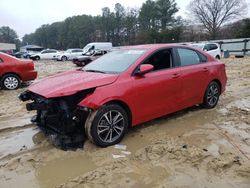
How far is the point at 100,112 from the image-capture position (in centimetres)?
423

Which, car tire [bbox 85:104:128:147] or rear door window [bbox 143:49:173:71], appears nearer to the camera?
car tire [bbox 85:104:128:147]

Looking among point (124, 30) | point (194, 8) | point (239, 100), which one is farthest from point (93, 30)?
point (239, 100)

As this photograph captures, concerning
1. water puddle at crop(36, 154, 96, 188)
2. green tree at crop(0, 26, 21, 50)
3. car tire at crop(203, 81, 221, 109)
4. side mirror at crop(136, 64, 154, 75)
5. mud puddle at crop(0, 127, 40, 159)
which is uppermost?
green tree at crop(0, 26, 21, 50)

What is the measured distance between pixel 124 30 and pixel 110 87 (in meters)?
73.0

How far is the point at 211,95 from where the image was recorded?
254 inches

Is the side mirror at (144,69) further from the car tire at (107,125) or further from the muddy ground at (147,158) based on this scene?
the muddy ground at (147,158)

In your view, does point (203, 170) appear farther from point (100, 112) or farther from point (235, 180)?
point (100, 112)

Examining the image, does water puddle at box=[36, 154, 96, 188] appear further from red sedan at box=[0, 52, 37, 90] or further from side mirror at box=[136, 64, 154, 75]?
red sedan at box=[0, 52, 37, 90]

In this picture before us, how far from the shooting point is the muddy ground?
3.45 m

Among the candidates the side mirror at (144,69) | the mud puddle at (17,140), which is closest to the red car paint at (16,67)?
the mud puddle at (17,140)

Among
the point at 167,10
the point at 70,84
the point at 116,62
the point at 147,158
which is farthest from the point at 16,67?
the point at 167,10

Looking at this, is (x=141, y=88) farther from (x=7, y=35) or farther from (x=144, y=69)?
(x=7, y=35)

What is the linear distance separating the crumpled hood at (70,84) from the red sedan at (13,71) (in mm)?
5642

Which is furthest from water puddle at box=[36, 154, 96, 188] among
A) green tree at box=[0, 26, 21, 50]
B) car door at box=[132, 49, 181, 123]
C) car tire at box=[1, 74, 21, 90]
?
green tree at box=[0, 26, 21, 50]
